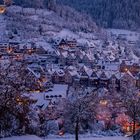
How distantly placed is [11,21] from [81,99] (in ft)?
233

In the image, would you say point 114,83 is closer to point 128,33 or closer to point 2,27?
point 2,27

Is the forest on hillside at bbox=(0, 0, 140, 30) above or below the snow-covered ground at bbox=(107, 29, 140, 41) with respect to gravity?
above

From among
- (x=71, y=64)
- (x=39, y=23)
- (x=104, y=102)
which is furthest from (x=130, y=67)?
(x=39, y=23)

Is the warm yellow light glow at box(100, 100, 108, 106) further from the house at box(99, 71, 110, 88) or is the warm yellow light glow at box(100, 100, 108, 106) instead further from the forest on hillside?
the forest on hillside

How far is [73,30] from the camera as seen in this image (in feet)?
323

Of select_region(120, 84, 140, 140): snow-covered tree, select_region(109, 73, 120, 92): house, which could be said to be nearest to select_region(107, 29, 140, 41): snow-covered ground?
select_region(109, 73, 120, 92): house

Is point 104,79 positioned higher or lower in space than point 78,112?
lower

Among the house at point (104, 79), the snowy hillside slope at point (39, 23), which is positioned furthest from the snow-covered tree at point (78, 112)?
the snowy hillside slope at point (39, 23)

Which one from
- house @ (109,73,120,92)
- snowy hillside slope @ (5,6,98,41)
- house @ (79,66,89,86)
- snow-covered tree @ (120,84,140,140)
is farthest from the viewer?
snowy hillside slope @ (5,6,98,41)

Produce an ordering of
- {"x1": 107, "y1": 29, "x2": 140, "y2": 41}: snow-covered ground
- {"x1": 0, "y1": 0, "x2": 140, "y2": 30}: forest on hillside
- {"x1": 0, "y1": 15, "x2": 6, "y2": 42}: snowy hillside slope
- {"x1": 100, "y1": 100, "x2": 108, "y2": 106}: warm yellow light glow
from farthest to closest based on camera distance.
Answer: {"x1": 0, "y1": 0, "x2": 140, "y2": 30}: forest on hillside, {"x1": 107, "y1": 29, "x2": 140, "y2": 41}: snow-covered ground, {"x1": 0, "y1": 15, "x2": 6, "y2": 42}: snowy hillside slope, {"x1": 100, "y1": 100, "x2": 108, "y2": 106}: warm yellow light glow

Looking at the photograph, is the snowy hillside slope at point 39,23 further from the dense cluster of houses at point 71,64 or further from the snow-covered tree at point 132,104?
the snow-covered tree at point 132,104

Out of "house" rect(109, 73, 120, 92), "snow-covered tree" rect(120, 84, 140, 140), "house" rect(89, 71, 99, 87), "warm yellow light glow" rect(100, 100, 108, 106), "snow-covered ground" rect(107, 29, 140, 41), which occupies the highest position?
"snow-covered tree" rect(120, 84, 140, 140)

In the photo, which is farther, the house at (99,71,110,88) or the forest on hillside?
the forest on hillside

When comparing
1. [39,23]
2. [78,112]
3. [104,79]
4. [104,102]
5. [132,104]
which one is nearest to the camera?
[78,112]
